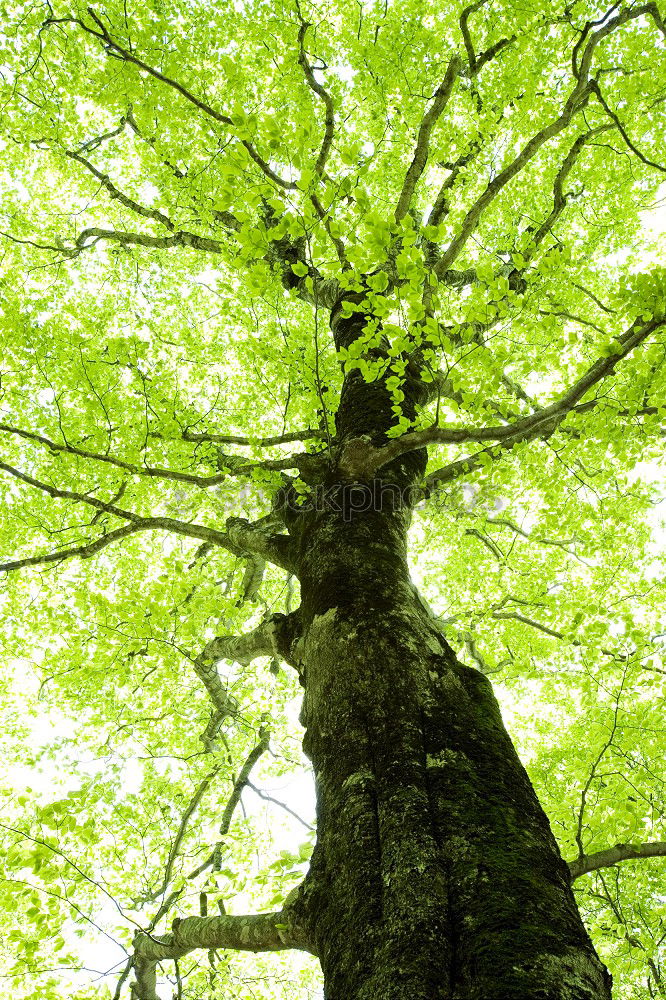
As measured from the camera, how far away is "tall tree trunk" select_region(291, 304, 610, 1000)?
1698 millimetres

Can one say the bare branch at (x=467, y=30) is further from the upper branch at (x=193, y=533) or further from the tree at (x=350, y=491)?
the upper branch at (x=193, y=533)

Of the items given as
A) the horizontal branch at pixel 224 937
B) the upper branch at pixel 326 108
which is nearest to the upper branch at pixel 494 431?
the horizontal branch at pixel 224 937

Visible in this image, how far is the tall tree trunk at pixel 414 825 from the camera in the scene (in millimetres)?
1698

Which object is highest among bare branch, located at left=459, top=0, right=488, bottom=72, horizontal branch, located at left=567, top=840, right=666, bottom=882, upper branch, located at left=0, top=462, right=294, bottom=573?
bare branch, located at left=459, top=0, right=488, bottom=72

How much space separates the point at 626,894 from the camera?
7.27 m

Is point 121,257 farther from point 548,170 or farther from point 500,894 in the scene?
point 500,894

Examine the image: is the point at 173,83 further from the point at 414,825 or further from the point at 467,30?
the point at 414,825

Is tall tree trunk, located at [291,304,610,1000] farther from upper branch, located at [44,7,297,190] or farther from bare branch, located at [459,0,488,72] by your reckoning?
bare branch, located at [459,0,488,72]

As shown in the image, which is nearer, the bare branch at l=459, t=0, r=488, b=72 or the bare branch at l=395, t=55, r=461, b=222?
the bare branch at l=395, t=55, r=461, b=222

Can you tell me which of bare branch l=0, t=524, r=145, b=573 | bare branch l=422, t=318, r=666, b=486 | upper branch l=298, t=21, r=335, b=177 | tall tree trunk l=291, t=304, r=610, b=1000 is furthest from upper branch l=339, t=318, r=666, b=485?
upper branch l=298, t=21, r=335, b=177

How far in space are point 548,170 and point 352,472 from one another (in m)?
8.42

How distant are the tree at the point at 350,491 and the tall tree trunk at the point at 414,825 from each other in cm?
1

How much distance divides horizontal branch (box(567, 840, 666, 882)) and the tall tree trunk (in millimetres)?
913

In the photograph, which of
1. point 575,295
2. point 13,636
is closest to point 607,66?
point 575,295
